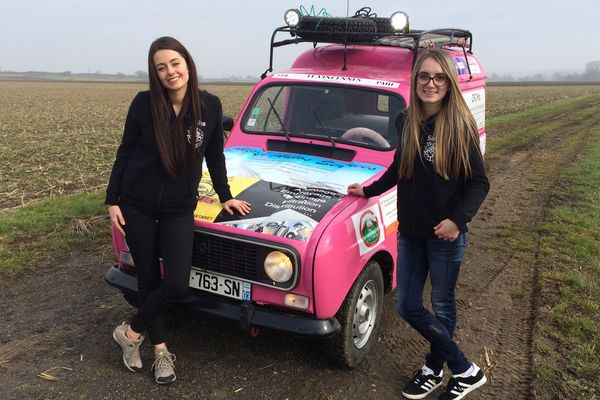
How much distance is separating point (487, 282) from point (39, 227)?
5.12 metres

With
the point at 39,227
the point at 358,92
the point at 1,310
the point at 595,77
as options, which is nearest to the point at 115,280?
the point at 1,310

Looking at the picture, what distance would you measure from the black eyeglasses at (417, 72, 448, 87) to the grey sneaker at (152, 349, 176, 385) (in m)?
2.35

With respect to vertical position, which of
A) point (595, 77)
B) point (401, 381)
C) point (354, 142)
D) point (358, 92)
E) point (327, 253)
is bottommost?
point (401, 381)

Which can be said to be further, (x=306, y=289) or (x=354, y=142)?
(x=354, y=142)

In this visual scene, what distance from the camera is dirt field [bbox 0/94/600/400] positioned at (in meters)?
3.17

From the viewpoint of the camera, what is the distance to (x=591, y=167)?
962 cm

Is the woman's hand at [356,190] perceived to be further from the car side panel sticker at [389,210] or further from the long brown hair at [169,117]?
the long brown hair at [169,117]

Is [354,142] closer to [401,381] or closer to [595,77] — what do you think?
[401,381]

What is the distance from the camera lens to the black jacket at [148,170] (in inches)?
114

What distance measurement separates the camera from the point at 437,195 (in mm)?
2746

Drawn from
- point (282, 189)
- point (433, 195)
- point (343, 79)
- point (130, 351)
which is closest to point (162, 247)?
point (130, 351)

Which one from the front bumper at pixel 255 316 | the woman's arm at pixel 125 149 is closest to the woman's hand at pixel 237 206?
the front bumper at pixel 255 316

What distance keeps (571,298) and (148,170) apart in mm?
3723

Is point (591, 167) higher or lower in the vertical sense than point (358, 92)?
lower
